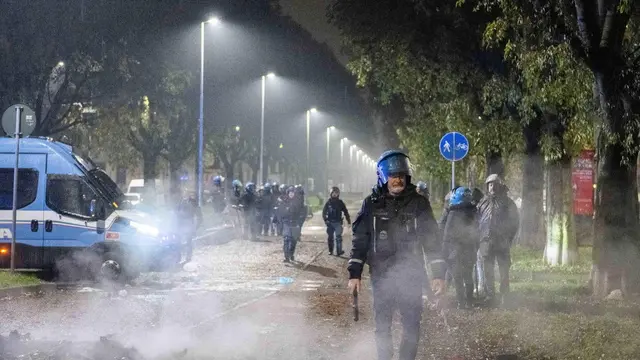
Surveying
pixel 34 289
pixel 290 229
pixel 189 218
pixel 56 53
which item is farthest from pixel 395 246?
pixel 56 53

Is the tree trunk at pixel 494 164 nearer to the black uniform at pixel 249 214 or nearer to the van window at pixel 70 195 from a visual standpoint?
the black uniform at pixel 249 214

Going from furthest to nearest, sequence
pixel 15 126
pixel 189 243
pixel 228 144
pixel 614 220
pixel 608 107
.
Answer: pixel 228 144 → pixel 189 243 → pixel 15 126 → pixel 614 220 → pixel 608 107

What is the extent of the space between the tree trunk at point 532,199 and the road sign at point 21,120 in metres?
13.5

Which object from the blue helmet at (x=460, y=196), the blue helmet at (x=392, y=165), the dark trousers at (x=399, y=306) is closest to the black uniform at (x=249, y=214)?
the blue helmet at (x=460, y=196)

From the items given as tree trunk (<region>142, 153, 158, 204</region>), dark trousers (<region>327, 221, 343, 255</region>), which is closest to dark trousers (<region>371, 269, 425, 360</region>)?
dark trousers (<region>327, 221, 343, 255</region>)

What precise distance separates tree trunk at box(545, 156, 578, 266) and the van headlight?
8.62m

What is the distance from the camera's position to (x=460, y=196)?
1287 cm

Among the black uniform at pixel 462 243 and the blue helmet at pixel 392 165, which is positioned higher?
the blue helmet at pixel 392 165

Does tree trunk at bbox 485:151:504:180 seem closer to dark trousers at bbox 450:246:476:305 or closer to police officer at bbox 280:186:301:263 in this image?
police officer at bbox 280:186:301:263

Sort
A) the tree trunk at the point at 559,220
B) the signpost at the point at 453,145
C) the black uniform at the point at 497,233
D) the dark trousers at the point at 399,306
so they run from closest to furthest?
the dark trousers at the point at 399,306, the black uniform at the point at 497,233, the signpost at the point at 453,145, the tree trunk at the point at 559,220

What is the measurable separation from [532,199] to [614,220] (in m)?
11.9

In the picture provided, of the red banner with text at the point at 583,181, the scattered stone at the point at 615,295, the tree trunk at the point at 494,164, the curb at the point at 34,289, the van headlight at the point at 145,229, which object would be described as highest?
the tree trunk at the point at 494,164

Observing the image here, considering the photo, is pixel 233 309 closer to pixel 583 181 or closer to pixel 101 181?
pixel 101 181

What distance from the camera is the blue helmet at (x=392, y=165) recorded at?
7271 millimetres
